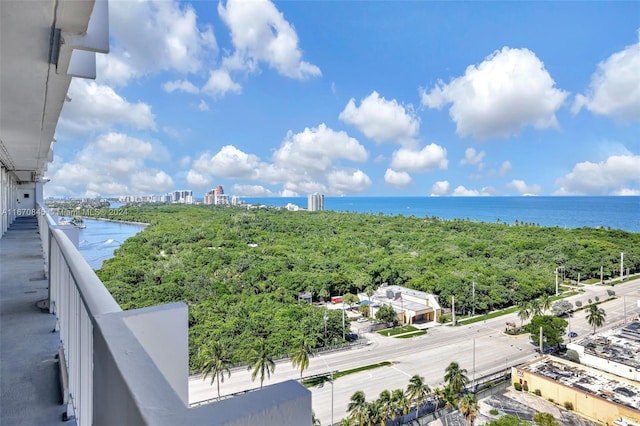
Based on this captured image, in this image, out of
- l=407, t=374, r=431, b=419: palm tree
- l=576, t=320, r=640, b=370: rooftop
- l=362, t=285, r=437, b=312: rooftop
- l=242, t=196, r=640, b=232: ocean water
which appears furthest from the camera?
l=242, t=196, r=640, b=232: ocean water

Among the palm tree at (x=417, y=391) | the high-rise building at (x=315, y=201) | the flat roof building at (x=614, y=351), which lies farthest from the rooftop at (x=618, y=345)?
the high-rise building at (x=315, y=201)

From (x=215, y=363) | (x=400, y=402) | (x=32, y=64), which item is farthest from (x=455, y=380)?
(x=32, y=64)

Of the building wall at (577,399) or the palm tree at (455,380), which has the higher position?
the palm tree at (455,380)

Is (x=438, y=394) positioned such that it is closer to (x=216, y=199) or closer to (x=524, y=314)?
(x=524, y=314)

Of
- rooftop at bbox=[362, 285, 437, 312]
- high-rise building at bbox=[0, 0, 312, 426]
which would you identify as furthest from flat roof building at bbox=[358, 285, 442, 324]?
high-rise building at bbox=[0, 0, 312, 426]

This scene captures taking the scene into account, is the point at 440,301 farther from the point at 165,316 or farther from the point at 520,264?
the point at 165,316

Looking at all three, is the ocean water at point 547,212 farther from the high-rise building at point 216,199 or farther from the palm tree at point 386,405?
the palm tree at point 386,405

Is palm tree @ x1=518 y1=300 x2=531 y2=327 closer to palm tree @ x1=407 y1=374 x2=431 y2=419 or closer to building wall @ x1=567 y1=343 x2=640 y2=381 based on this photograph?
building wall @ x1=567 y1=343 x2=640 y2=381
